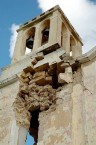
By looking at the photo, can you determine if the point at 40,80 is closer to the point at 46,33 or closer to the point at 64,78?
the point at 64,78

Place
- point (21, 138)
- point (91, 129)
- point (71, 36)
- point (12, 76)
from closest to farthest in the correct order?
point (91, 129) < point (21, 138) < point (12, 76) < point (71, 36)

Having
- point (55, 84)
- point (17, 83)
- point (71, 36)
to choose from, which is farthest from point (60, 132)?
point (71, 36)

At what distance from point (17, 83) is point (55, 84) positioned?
0.88 meters

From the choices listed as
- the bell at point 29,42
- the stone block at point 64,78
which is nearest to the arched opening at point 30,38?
the bell at point 29,42

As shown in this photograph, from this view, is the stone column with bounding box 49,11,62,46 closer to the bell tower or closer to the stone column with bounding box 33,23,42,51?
the bell tower

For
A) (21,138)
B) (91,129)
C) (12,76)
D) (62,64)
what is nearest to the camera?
(91,129)

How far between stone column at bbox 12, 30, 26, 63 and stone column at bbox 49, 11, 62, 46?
3.26 ft

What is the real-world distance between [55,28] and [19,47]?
3.90 feet

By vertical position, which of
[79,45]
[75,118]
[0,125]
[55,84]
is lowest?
[75,118]

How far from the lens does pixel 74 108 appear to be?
5336 millimetres

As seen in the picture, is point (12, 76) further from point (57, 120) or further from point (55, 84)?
point (57, 120)

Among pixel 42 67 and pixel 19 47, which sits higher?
pixel 19 47

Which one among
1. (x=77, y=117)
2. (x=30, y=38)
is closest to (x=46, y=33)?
(x=30, y=38)

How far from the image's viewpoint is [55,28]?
814 cm
